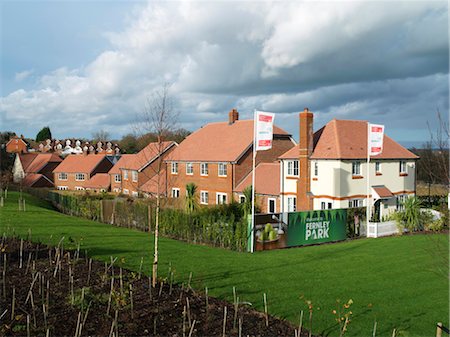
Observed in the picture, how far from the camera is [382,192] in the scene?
33594mm

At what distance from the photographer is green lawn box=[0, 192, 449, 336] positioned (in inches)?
438

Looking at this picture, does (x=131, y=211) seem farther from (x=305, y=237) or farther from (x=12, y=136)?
(x=12, y=136)

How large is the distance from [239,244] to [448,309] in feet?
40.1

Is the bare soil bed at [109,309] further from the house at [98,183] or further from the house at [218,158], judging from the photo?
the house at [98,183]

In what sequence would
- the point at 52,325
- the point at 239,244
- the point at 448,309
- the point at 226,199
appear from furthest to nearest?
the point at 226,199, the point at 239,244, the point at 448,309, the point at 52,325

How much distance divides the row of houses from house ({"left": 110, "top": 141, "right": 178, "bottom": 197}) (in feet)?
1.17

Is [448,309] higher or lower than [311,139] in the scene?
lower

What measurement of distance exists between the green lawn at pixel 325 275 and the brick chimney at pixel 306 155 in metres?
9.33

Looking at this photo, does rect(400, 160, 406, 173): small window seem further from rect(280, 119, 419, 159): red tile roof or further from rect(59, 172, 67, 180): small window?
rect(59, 172, 67, 180): small window

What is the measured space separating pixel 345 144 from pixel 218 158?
1262 centimetres

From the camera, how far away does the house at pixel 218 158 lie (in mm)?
40094

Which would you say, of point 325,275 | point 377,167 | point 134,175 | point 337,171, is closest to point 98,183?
point 134,175

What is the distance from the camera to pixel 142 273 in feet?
45.6

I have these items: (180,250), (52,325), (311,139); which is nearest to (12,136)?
(311,139)
